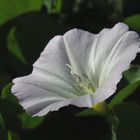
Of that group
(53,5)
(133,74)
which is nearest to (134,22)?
(133,74)

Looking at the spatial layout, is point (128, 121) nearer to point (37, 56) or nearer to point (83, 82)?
point (83, 82)

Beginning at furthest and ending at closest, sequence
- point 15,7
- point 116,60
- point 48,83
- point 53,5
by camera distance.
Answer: point 53,5, point 15,7, point 48,83, point 116,60

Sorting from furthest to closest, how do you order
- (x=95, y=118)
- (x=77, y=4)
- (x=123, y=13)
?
1. (x=77, y=4)
2. (x=123, y=13)
3. (x=95, y=118)

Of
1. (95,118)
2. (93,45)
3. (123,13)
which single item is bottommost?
(95,118)

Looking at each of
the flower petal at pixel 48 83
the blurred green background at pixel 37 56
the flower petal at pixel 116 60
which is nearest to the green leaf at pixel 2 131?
the blurred green background at pixel 37 56

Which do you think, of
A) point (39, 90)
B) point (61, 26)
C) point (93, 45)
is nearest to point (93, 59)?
point (93, 45)

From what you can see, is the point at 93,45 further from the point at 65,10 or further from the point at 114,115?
the point at 65,10

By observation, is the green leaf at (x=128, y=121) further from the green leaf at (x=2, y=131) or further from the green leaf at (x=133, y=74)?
the green leaf at (x=2, y=131)
